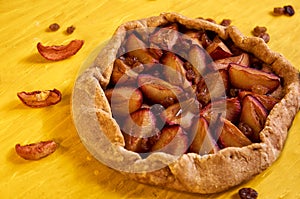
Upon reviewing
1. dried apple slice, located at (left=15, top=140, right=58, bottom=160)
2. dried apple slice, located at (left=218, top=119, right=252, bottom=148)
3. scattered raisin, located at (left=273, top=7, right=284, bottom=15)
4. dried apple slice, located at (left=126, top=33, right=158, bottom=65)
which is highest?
scattered raisin, located at (left=273, top=7, right=284, bottom=15)

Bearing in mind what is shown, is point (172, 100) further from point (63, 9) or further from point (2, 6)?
point (2, 6)

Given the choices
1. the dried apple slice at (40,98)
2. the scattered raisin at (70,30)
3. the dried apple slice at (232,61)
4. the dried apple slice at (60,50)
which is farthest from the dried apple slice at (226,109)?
the scattered raisin at (70,30)

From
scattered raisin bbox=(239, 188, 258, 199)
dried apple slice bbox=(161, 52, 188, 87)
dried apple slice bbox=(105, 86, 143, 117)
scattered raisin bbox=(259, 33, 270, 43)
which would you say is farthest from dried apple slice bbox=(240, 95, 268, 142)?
scattered raisin bbox=(259, 33, 270, 43)

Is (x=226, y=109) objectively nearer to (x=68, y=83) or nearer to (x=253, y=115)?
(x=253, y=115)

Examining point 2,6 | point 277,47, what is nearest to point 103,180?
point 277,47

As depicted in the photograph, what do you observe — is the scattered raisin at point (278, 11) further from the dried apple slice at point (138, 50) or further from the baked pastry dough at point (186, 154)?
the dried apple slice at point (138, 50)

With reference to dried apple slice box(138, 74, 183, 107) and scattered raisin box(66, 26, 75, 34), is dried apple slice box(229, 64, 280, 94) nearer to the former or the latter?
dried apple slice box(138, 74, 183, 107)
